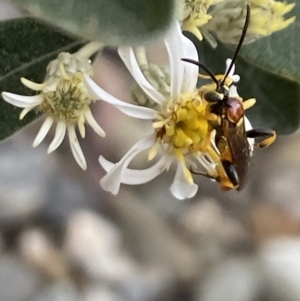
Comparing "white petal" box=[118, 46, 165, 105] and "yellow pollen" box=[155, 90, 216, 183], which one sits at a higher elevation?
"white petal" box=[118, 46, 165, 105]

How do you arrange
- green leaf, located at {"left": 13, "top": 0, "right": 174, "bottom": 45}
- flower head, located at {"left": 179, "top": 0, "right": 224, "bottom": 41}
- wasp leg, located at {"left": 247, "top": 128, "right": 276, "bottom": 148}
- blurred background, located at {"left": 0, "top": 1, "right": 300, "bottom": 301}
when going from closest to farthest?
green leaf, located at {"left": 13, "top": 0, "right": 174, "bottom": 45} → flower head, located at {"left": 179, "top": 0, "right": 224, "bottom": 41} → wasp leg, located at {"left": 247, "top": 128, "right": 276, "bottom": 148} → blurred background, located at {"left": 0, "top": 1, "right": 300, "bottom": 301}

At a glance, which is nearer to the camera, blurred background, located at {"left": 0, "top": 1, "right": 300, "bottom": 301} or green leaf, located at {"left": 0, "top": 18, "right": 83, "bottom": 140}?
green leaf, located at {"left": 0, "top": 18, "right": 83, "bottom": 140}

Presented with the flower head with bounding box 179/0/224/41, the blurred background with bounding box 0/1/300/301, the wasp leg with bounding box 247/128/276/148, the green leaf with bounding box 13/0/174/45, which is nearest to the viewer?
the green leaf with bounding box 13/0/174/45

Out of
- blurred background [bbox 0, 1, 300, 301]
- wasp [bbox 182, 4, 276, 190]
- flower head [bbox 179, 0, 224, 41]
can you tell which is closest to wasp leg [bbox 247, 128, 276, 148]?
wasp [bbox 182, 4, 276, 190]

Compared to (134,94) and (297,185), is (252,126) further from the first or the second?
(297,185)

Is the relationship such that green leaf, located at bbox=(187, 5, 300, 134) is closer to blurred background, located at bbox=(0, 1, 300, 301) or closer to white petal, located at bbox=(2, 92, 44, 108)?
white petal, located at bbox=(2, 92, 44, 108)

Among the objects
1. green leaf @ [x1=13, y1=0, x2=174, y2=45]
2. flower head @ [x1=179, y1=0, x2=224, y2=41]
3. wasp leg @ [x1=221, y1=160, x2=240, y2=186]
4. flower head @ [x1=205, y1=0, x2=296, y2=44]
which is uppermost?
green leaf @ [x1=13, y1=0, x2=174, y2=45]

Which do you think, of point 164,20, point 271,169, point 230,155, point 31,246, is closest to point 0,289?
point 31,246

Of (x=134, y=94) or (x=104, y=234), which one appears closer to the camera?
(x=134, y=94)
